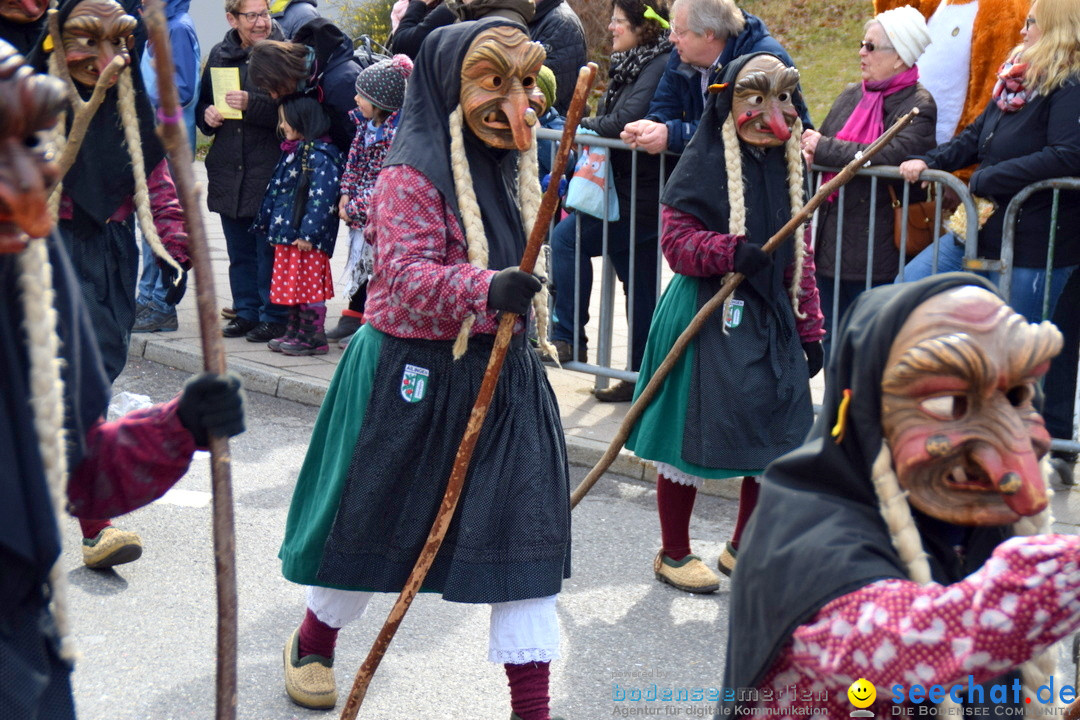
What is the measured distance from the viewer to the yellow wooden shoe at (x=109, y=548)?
15.5 feet

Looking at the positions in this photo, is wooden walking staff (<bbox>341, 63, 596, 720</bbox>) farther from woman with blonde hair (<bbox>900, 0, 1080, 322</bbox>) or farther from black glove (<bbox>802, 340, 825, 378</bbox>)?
woman with blonde hair (<bbox>900, 0, 1080, 322</bbox>)

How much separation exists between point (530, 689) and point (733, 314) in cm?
163

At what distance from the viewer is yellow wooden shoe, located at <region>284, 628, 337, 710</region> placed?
383cm

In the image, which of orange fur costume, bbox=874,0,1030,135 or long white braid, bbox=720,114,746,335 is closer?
long white braid, bbox=720,114,746,335

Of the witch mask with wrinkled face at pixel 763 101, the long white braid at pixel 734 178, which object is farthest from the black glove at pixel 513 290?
the witch mask with wrinkled face at pixel 763 101

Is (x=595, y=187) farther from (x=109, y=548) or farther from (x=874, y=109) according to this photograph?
(x=109, y=548)

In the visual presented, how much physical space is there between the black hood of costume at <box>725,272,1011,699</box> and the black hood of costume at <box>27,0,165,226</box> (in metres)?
3.08

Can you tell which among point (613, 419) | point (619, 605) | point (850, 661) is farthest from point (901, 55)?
point (850, 661)

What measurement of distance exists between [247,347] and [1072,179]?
4.64 metres

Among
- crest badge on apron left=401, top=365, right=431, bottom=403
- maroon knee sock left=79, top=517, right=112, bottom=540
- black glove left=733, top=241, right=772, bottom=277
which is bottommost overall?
maroon knee sock left=79, top=517, right=112, bottom=540

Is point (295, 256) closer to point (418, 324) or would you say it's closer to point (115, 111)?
point (115, 111)

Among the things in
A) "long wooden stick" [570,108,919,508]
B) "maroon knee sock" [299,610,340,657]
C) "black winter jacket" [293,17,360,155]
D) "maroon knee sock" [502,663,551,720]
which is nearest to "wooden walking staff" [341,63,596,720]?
"maroon knee sock" [502,663,551,720]

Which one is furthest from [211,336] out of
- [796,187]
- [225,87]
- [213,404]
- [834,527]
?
[225,87]

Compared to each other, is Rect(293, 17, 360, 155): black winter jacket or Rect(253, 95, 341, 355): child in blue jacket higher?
Rect(293, 17, 360, 155): black winter jacket
